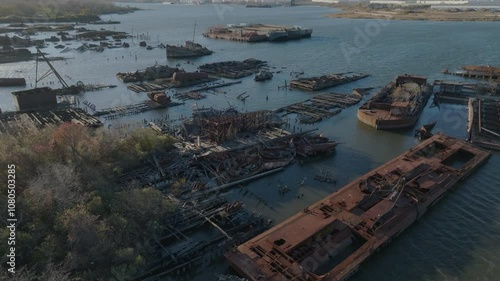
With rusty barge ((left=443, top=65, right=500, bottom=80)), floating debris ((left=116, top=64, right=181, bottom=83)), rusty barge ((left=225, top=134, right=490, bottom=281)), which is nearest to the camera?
rusty barge ((left=225, top=134, right=490, bottom=281))

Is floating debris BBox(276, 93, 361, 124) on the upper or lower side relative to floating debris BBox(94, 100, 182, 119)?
upper

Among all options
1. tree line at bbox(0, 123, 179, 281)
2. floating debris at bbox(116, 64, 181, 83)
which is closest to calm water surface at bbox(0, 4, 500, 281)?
floating debris at bbox(116, 64, 181, 83)

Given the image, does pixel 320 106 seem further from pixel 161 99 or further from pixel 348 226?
pixel 348 226

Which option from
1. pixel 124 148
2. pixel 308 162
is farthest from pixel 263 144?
pixel 124 148

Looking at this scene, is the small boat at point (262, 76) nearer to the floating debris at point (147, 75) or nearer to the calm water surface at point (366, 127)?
the calm water surface at point (366, 127)

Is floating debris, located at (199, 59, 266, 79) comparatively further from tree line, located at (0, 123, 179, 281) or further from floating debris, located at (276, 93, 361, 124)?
tree line, located at (0, 123, 179, 281)

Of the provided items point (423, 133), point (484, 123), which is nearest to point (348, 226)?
point (423, 133)
